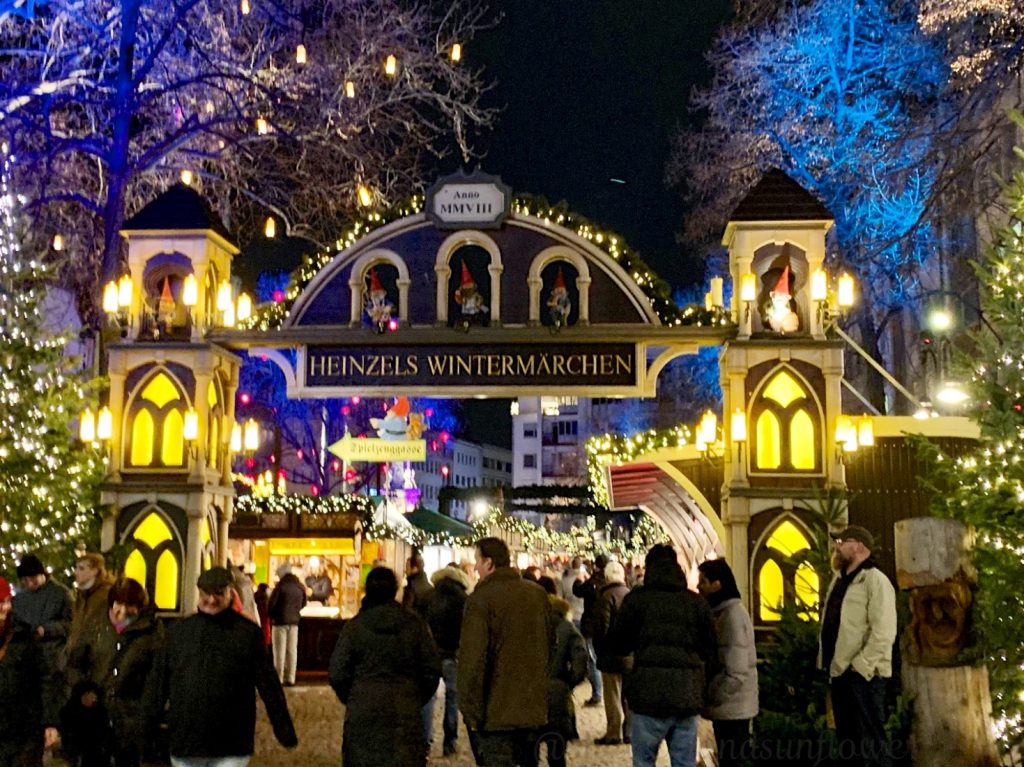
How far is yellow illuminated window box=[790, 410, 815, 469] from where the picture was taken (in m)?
12.8

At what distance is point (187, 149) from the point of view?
62.9 ft

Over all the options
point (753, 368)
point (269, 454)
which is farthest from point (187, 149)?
point (269, 454)

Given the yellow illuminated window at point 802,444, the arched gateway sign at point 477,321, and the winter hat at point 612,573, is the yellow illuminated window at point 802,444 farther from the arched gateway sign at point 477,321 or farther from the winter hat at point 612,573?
the winter hat at point 612,573

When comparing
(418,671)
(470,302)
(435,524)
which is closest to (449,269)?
(470,302)

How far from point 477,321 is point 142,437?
4.17 metres

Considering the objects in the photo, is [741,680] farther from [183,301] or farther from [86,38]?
[86,38]

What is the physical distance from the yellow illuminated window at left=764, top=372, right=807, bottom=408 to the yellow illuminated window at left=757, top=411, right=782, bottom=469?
188 mm

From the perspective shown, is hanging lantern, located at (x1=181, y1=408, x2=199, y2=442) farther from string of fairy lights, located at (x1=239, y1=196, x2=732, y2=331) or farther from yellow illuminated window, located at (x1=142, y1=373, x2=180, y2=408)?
string of fairy lights, located at (x1=239, y1=196, x2=732, y2=331)

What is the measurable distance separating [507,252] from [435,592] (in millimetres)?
4644

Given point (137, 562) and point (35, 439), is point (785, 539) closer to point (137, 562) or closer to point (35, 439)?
point (137, 562)

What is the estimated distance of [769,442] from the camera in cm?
1285

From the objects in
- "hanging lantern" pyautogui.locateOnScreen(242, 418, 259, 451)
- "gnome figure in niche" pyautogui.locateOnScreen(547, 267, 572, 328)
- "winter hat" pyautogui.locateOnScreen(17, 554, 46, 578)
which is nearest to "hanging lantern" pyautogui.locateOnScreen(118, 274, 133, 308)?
"hanging lantern" pyautogui.locateOnScreen(242, 418, 259, 451)

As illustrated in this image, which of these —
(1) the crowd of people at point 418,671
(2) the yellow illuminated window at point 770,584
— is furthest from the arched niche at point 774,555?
(1) the crowd of people at point 418,671

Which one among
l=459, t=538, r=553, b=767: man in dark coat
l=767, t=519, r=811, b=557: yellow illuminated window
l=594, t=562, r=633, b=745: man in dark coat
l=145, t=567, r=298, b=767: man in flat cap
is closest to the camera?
l=145, t=567, r=298, b=767: man in flat cap
